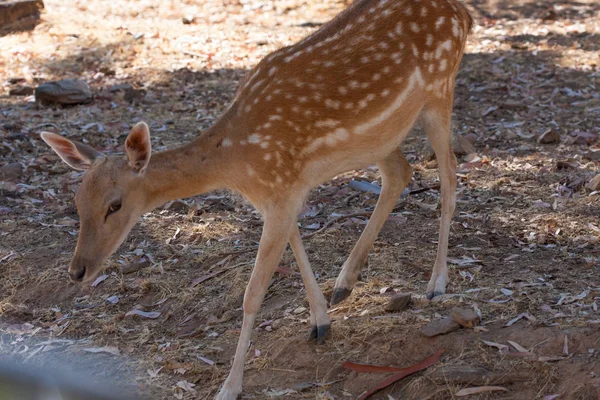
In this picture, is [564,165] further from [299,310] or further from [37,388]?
[37,388]

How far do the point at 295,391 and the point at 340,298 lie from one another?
3.21ft

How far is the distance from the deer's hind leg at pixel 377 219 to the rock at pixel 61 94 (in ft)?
18.5

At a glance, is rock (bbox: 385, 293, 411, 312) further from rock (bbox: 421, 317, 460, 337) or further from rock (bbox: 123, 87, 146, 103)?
rock (bbox: 123, 87, 146, 103)

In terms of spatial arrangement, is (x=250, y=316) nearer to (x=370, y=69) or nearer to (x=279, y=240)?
(x=279, y=240)

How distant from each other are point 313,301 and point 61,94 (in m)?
6.36

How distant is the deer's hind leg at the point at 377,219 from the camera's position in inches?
218

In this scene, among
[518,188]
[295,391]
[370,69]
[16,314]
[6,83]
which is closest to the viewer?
[295,391]

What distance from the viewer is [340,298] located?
5.52 m

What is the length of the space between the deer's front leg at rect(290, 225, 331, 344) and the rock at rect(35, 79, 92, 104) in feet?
19.9

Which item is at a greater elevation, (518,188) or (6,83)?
(6,83)

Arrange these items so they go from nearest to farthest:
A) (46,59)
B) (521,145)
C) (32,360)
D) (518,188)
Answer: (32,360), (518,188), (521,145), (46,59)

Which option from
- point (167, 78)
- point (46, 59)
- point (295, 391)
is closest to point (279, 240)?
point (295, 391)

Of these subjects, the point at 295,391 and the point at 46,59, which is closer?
the point at 295,391

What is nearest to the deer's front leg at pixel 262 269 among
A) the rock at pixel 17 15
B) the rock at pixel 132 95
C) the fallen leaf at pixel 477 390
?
the fallen leaf at pixel 477 390
